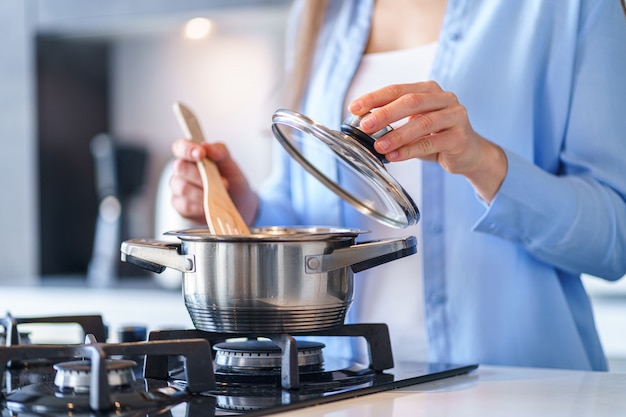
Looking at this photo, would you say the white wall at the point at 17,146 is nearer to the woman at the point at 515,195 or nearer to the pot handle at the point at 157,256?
the woman at the point at 515,195

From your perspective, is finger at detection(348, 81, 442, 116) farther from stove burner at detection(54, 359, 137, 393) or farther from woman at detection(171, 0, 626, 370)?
stove burner at detection(54, 359, 137, 393)

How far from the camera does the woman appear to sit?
3.44ft

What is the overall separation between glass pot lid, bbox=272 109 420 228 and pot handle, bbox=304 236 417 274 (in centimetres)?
3

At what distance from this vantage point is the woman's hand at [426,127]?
0.82m

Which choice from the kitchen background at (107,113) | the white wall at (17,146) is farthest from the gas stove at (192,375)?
the white wall at (17,146)

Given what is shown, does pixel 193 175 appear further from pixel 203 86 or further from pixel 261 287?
pixel 203 86

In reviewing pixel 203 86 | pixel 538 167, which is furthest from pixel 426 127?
pixel 203 86

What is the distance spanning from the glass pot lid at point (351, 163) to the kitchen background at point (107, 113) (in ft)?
5.19

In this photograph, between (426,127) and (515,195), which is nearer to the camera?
(426,127)

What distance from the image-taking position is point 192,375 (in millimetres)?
745

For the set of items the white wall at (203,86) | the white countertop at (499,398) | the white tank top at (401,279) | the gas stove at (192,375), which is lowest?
the white countertop at (499,398)

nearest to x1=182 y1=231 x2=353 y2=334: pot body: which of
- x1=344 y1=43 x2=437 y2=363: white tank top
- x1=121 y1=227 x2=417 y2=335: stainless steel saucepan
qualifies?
x1=121 y1=227 x2=417 y2=335: stainless steel saucepan

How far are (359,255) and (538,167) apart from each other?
341 mm

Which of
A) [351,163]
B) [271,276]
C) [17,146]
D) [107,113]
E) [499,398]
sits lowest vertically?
[499,398]
